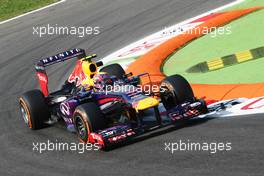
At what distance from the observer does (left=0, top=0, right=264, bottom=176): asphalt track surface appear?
8742 mm

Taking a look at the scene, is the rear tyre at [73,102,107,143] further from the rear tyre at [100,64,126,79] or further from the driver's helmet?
the rear tyre at [100,64,126,79]

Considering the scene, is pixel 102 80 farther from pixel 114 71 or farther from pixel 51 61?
pixel 51 61

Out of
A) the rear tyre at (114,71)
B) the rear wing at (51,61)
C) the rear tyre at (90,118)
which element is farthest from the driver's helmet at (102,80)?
the rear wing at (51,61)

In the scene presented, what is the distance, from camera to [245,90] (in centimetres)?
1189

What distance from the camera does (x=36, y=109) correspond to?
39.7 feet

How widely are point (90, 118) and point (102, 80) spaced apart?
1.47 metres

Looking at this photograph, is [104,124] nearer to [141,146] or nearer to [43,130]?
[141,146]

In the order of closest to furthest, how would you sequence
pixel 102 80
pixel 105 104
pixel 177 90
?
pixel 177 90, pixel 105 104, pixel 102 80

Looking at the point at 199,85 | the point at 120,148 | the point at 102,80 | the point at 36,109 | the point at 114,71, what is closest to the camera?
the point at 120,148

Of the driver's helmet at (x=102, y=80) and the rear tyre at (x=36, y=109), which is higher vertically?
the driver's helmet at (x=102, y=80)

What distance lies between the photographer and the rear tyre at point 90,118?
10352mm

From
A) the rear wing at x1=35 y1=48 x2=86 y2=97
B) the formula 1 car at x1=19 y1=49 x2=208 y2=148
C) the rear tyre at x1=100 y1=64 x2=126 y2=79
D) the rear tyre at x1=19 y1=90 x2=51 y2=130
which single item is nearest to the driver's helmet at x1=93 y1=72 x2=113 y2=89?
the formula 1 car at x1=19 y1=49 x2=208 y2=148

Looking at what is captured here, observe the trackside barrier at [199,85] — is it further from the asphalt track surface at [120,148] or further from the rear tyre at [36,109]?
the rear tyre at [36,109]

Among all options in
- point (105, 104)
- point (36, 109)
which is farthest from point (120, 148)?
point (36, 109)
